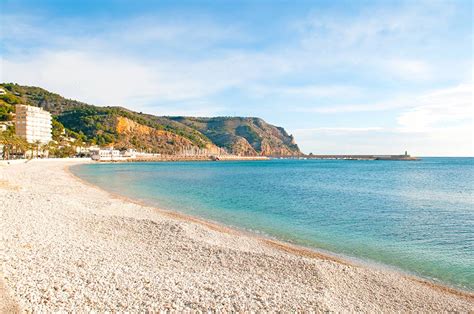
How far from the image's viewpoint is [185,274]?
9.13m

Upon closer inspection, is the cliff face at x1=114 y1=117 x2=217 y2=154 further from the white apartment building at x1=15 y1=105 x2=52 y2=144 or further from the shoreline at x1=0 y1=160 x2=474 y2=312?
the shoreline at x1=0 y1=160 x2=474 y2=312

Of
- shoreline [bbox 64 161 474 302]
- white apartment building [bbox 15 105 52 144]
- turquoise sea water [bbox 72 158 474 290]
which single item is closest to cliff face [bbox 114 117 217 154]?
white apartment building [bbox 15 105 52 144]

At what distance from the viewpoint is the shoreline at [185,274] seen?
23.9ft

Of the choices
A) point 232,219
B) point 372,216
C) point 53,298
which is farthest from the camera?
point 372,216

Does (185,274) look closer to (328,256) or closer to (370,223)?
(328,256)

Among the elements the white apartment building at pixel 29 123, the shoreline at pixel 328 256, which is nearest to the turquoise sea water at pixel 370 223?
the shoreline at pixel 328 256

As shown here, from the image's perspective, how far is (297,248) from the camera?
44.4ft

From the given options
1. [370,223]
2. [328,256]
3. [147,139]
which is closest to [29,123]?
[147,139]

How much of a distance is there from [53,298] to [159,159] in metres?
151

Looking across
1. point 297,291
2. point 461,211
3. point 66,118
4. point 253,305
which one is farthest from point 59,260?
point 66,118

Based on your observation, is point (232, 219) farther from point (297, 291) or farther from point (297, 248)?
point (297, 291)

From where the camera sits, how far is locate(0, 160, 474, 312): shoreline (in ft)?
23.9

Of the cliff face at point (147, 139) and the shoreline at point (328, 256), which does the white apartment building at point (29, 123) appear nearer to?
the cliff face at point (147, 139)

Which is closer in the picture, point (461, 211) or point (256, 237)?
point (256, 237)
